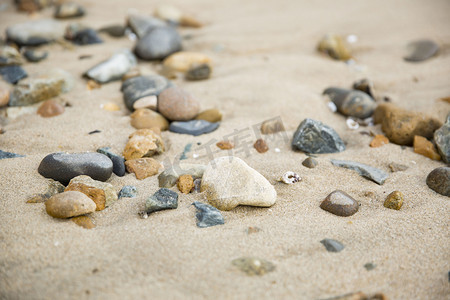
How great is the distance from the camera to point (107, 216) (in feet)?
6.44

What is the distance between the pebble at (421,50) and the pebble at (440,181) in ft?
7.38

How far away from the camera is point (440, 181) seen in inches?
86.9

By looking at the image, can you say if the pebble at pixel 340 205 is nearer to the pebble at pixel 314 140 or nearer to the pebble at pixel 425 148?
the pebble at pixel 314 140

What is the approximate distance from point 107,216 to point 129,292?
2.00 feet

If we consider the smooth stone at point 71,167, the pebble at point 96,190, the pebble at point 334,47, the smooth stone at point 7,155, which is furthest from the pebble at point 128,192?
the pebble at point 334,47

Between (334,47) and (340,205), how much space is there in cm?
270

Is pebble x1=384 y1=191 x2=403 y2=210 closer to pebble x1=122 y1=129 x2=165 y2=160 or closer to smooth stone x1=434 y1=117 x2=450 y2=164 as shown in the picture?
smooth stone x1=434 y1=117 x2=450 y2=164

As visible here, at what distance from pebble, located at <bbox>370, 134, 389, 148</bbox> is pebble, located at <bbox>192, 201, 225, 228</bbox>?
4.91 ft

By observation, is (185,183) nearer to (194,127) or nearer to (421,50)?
(194,127)

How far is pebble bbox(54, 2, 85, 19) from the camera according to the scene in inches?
187

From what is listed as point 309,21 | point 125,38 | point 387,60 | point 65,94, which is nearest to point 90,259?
point 65,94

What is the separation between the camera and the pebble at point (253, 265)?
1596 mm

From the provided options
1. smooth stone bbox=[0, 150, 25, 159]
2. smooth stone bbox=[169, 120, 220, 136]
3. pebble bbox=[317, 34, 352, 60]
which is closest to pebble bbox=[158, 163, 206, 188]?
smooth stone bbox=[169, 120, 220, 136]

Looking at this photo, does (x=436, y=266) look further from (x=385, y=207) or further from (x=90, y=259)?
(x=90, y=259)
